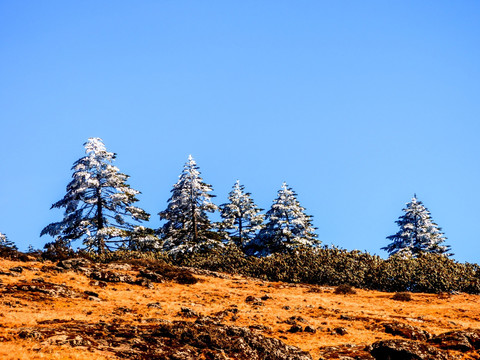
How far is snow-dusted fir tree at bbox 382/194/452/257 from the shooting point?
47812 millimetres

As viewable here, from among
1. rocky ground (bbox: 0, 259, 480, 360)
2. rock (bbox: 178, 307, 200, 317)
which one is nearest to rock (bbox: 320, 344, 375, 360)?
rocky ground (bbox: 0, 259, 480, 360)

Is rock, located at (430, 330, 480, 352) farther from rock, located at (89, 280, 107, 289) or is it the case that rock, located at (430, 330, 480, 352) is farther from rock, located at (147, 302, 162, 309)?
rock, located at (89, 280, 107, 289)

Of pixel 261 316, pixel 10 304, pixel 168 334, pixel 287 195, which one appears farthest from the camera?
pixel 287 195

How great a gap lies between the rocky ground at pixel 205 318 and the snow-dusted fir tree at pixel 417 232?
22.5 metres

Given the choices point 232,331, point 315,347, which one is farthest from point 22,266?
point 315,347

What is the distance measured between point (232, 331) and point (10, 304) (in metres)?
8.64

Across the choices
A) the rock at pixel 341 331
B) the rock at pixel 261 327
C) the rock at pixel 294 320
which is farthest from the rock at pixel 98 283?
the rock at pixel 341 331

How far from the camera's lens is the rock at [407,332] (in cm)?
1548

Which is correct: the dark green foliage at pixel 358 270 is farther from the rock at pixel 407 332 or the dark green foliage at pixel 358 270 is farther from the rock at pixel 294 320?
the rock at pixel 407 332

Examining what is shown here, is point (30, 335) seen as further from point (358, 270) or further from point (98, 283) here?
point (358, 270)

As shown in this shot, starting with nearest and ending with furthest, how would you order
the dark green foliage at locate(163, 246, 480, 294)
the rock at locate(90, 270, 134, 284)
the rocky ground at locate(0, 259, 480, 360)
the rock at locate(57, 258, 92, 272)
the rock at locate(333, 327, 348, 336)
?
the rocky ground at locate(0, 259, 480, 360)
the rock at locate(333, 327, 348, 336)
the rock at locate(90, 270, 134, 284)
the rock at locate(57, 258, 92, 272)
the dark green foliage at locate(163, 246, 480, 294)

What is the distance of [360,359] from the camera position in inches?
490

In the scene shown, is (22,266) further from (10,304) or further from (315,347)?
(315,347)

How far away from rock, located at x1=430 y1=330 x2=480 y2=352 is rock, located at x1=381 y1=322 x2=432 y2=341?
2.18 feet
